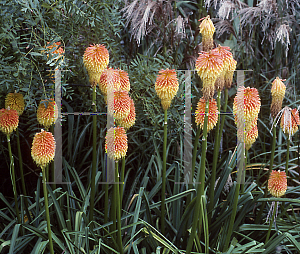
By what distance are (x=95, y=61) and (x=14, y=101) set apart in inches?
24.7

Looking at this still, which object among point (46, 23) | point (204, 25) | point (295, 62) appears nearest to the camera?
point (204, 25)

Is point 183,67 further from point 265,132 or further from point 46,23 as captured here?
point 46,23

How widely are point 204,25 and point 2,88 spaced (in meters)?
1.13

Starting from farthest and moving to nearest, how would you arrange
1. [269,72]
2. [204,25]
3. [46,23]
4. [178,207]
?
[269,72], [178,207], [46,23], [204,25]

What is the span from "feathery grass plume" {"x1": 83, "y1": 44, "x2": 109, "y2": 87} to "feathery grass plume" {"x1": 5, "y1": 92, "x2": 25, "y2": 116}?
0.55 metres

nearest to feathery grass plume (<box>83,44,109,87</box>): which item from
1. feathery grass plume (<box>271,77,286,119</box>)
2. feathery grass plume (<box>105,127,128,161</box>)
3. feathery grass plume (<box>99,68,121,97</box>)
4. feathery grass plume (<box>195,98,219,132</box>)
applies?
feathery grass plume (<box>99,68,121,97</box>)

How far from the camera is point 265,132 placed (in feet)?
9.44

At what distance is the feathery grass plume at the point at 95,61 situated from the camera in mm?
1539

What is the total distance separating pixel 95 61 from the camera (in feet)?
5.05

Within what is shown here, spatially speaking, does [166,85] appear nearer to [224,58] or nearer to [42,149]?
[224,58]

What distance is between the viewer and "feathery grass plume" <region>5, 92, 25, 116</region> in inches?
72.3

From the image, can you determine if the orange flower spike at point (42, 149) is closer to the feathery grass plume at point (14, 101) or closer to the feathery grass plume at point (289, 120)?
the feathery grass plume at point (14, 101)

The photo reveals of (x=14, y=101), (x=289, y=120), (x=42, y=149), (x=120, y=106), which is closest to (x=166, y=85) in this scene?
(x=120, y=106)

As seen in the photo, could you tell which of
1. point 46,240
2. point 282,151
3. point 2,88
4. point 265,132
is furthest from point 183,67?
point 46,240
